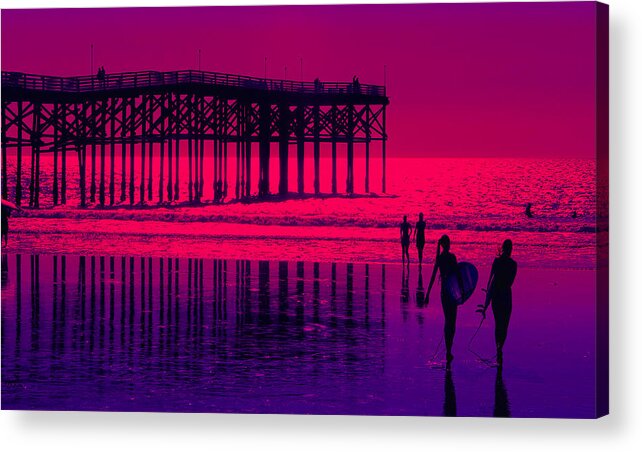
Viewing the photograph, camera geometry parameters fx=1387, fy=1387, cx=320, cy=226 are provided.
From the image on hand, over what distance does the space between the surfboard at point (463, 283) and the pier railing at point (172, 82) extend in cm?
245

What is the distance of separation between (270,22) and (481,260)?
344 centimetres

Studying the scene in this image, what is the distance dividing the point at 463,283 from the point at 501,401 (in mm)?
1384

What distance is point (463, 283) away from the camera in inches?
526

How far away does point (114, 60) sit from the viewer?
576 inches

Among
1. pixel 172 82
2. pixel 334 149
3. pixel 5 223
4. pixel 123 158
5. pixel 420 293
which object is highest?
pixel 172 82

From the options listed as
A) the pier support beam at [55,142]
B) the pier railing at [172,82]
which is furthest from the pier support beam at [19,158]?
the pier railing at [172,82]

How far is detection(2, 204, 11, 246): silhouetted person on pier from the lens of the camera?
14.8 m

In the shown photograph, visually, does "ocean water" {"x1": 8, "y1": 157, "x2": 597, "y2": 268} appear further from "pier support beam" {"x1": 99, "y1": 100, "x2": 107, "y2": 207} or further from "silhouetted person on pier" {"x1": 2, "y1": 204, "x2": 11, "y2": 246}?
"silhouetted person on pier" {"x1": 2, "y1": 204, "x2": 11, "y2": 246}

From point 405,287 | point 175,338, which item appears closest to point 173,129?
point 405,287

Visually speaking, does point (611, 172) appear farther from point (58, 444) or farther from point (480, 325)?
point (58, 444)

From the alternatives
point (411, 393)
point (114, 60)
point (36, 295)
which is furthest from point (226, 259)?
point (411, 393)

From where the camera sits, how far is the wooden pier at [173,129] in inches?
598

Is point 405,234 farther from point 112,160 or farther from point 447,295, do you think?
point 112,160

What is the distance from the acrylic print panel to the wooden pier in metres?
0.04
